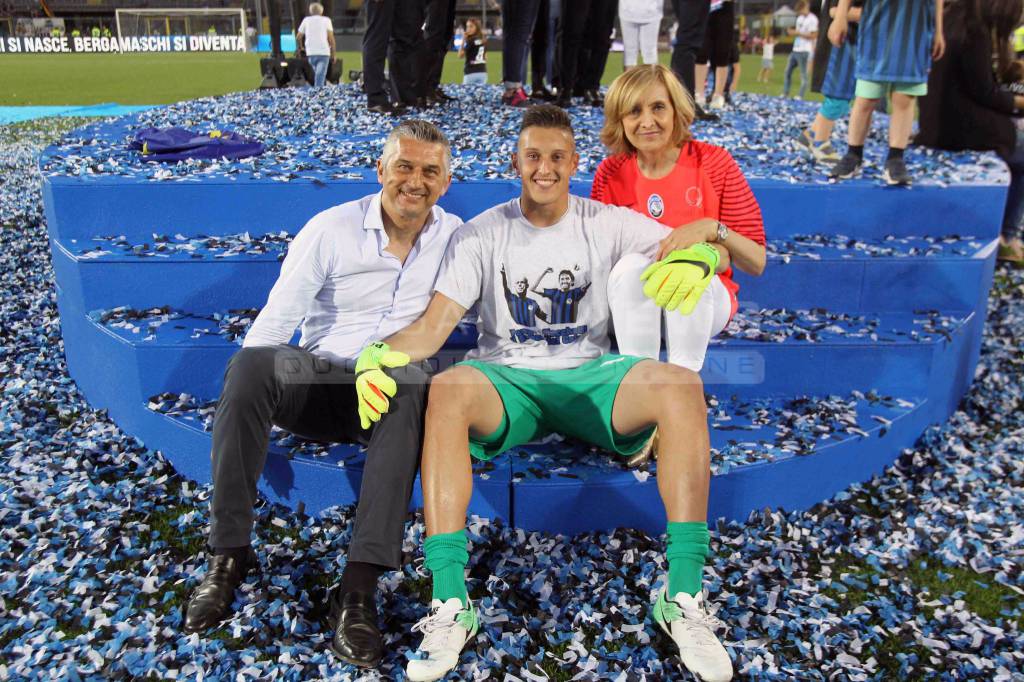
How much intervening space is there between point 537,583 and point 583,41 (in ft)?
15.7

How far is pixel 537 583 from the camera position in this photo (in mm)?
1929

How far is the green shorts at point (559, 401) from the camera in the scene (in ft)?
6.43

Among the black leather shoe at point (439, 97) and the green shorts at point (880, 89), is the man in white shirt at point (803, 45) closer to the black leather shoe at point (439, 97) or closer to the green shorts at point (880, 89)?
the black leather shoe at point (439, 97)

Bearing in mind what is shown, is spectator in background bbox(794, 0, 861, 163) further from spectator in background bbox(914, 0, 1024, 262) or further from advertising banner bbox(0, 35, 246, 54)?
advertising banner bbox(0, 35, 246, 54)

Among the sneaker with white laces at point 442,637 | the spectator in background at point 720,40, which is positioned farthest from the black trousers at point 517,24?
the sneaker with white laces at point 442,637

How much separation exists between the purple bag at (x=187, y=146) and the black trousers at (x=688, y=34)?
8.80ft

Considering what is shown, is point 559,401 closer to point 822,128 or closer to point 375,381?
point 375,381

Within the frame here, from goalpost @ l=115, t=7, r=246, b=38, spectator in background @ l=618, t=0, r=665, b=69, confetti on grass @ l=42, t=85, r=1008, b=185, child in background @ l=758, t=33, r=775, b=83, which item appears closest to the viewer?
confetti on grass @ l=42, t=85, r=1008, b=185

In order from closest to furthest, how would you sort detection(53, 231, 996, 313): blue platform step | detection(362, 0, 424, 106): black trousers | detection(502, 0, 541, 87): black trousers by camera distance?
detection(53, 231, 996, 313): blue platform step, detection(362, 0, 424, 106): black trousers, detection(502, 0, 541, 87): black trousers

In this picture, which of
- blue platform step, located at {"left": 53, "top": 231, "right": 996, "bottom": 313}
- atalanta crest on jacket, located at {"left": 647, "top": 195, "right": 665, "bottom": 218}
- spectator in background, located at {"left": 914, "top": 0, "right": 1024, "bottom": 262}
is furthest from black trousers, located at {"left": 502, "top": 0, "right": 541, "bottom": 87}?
atalanta crest on jacket, located at {"left": 647, "top": 195, "right": 665, "bottom": 218}

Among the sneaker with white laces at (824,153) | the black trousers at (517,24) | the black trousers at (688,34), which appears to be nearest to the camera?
the sneaker with white laces at (824,153)

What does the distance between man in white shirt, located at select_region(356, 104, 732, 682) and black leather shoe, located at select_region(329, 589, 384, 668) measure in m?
0.10

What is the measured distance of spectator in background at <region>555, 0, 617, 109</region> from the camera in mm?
5504

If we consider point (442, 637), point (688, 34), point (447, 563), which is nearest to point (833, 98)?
point (688, 34)
